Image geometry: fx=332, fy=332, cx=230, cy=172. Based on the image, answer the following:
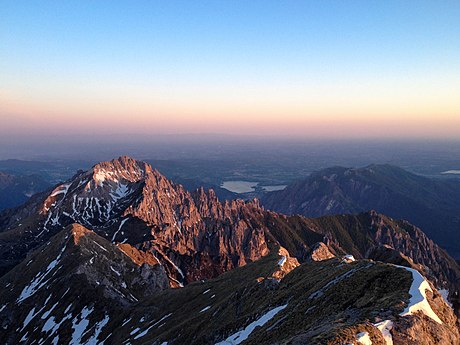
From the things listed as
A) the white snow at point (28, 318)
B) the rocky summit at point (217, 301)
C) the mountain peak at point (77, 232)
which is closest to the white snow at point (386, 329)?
the rocky summit at point (217, 301)

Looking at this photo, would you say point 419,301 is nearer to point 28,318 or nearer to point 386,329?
point 386,329

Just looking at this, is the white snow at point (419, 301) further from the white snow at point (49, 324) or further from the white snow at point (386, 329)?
the white snow at point (49, 324)

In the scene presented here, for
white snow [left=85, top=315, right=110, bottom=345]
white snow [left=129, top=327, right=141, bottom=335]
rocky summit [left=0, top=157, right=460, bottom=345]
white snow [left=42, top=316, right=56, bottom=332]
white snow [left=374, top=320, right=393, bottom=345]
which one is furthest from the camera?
white snow [left=42, top=316, right=56, bottom=332]

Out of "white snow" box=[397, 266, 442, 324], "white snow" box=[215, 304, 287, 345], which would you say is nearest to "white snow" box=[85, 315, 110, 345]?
"white snow" box=[215, 304, 287, 345]

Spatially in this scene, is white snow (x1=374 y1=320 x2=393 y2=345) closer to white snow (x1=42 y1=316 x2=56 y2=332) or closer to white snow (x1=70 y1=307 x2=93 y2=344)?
white snow (x1=70 y1=307 x2=93 y2=344)

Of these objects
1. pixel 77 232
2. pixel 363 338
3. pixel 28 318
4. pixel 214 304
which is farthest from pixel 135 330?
pixel 77 232

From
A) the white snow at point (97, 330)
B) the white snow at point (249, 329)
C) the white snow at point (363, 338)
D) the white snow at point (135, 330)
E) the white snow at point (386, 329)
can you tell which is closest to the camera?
the white snow at point (363, 338)

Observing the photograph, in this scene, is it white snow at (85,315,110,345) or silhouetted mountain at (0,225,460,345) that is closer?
silhouetted mountain at (0,225,460,345)
